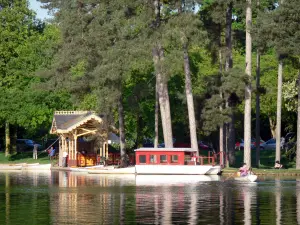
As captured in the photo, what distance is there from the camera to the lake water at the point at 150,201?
37781mm

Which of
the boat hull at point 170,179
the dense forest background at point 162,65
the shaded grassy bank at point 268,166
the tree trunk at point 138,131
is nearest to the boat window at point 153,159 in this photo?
the boat hull at point 170,179

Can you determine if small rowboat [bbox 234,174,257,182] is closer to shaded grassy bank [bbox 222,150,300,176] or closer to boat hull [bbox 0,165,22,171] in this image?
shaded grassy bank [bbox 222,150,300,176]

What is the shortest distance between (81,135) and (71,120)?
1860mm

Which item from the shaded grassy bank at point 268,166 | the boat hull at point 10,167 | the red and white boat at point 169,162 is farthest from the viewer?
the boat hull at point 10,167

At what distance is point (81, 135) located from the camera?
8588 cm

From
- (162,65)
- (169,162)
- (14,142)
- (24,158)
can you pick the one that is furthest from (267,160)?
(14,142)

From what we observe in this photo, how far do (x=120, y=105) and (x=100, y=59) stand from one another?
14.1ft

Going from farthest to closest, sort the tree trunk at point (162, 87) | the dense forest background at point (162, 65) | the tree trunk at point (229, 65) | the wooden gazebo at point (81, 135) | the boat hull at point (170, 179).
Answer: the wooden gazebo at point (81, 135)
the tree trunk at point (229, 65)
the tree trunk at point (162, 87)
the dense forest background at point (162, 65)
the boat hull at point (170, 179)

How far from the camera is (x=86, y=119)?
275 feet

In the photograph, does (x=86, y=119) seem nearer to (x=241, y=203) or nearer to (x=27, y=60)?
(x=27, y=60)

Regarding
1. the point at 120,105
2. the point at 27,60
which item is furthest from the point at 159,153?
the point at 27,60

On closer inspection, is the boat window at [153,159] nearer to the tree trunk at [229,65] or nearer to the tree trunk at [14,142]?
the tree trunk at [229,65]

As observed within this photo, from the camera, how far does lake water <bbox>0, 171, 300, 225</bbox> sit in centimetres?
3778

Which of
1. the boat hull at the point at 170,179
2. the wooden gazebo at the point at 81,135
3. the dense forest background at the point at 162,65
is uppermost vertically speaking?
the dense forest background at the point at 162,65
